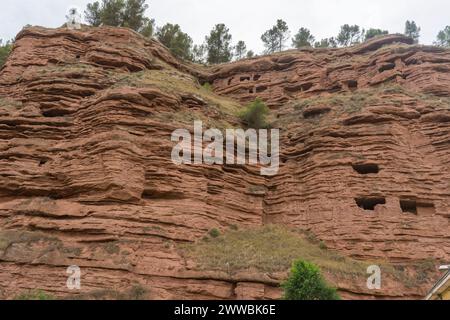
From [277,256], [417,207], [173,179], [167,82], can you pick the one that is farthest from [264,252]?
[167,82]

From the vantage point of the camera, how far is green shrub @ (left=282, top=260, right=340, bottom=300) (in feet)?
49.8

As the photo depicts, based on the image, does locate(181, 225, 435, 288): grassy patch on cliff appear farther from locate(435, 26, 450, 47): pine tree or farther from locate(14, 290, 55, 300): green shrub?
locate(435, 26, 450, 47): pine tree

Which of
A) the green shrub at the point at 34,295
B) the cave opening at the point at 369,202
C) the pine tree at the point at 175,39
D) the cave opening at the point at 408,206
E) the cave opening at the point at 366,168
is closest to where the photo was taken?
the green shrub at the point at 34,295

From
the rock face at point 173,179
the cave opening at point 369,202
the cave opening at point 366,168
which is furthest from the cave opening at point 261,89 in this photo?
the cave opening at point 369,202

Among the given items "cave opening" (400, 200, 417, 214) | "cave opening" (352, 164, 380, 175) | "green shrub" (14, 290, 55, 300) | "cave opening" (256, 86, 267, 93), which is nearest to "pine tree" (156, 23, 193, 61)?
"cave opening" (256, 86, 267, 93)

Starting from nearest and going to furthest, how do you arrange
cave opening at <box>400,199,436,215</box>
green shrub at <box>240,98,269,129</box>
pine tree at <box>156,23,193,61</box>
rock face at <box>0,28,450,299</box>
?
rock face at <box>0,28,450,299</box> → cave opening at <box>400,199,436,215</box> → green shrub at <box>240,98,269,129</box> → pine tree at <box>156,23,193,61</box>

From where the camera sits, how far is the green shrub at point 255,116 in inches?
1238

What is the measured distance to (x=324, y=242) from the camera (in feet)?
73.3

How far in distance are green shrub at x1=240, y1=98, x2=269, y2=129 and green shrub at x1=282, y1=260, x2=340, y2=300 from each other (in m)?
17.1

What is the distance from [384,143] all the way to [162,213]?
13785mm

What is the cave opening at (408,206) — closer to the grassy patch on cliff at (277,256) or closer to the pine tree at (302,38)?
the grassy patch on cliff at (277,256)

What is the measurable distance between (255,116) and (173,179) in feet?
36.6

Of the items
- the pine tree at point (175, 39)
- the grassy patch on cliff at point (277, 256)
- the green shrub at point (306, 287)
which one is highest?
the pine tree at point (175, 39)

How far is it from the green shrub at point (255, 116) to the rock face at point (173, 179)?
1349 millimetres
